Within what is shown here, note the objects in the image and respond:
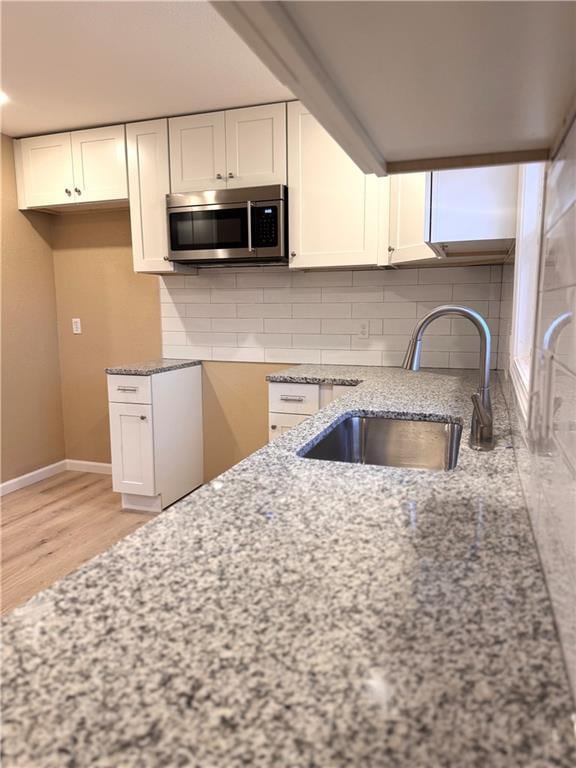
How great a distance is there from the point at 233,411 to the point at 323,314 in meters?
0.92

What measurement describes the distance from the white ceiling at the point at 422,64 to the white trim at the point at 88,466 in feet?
12.2

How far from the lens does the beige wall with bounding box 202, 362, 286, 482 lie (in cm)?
344

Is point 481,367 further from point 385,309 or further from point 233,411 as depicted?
point 233,411

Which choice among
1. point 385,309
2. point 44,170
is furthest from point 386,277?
point 44,170

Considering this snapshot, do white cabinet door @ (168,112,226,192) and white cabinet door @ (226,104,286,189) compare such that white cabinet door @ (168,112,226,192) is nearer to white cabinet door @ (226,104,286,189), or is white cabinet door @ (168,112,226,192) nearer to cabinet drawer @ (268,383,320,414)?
white cabinet door @ (226,104,286,189)

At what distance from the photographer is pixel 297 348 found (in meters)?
3.31

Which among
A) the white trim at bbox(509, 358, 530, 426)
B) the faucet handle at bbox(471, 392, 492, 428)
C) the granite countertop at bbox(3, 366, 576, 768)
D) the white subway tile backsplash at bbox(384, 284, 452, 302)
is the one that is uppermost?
the white subway tile backsplash at bbox(384, 284, 452, 302)

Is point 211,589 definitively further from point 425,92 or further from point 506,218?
point 506,218

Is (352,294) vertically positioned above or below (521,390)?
above

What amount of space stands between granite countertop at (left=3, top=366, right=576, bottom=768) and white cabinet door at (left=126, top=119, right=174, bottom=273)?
8.82ft

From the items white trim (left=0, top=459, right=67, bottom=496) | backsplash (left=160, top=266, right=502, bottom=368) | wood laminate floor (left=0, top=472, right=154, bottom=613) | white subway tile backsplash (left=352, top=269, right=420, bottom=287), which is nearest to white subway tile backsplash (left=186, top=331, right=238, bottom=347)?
backsplash (left=160, top=266, right=502, bottom=368)

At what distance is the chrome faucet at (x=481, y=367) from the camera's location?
1.23 m

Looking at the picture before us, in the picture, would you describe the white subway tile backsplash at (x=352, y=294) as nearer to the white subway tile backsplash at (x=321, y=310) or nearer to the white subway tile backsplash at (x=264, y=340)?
the white subway tile backsplash at (x=321, y=310)

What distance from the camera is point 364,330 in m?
3.14
